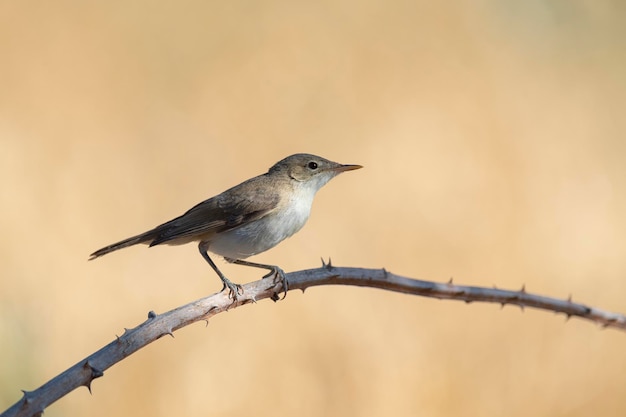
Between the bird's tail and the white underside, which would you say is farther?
the white underside

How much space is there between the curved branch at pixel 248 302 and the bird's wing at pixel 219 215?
0.66 m

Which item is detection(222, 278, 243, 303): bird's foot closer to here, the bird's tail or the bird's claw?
the bird's claw

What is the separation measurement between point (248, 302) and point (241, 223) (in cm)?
93

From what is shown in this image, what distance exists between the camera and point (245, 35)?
666 centimetres

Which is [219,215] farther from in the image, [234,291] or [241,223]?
[234,291]

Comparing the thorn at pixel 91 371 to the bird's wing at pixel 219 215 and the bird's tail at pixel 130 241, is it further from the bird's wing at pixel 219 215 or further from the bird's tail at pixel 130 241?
the bird's wing at pixel 219 215

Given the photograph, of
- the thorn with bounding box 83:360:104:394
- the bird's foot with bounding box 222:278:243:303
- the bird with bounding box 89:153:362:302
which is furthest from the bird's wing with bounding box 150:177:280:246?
the thorn with bounding box 83:360:104:394

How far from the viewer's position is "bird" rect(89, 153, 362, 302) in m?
3.92

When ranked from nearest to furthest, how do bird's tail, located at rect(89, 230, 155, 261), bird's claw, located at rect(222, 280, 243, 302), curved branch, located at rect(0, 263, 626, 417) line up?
curved branch, located at rect(0, 263, 626, 417) < bird's claw, located at rect(222, 280, 243, 302) < bird's tail, located at rect(89, 230, 155, 261)

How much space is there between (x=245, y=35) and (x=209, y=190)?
5.05 feet

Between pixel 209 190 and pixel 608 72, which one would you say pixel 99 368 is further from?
pixel 608 72

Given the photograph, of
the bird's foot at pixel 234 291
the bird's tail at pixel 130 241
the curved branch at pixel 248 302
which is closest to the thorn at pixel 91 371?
the curved branch at pixel 248 302

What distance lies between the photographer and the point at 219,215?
4066mm

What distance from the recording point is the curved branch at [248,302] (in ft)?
6.67
